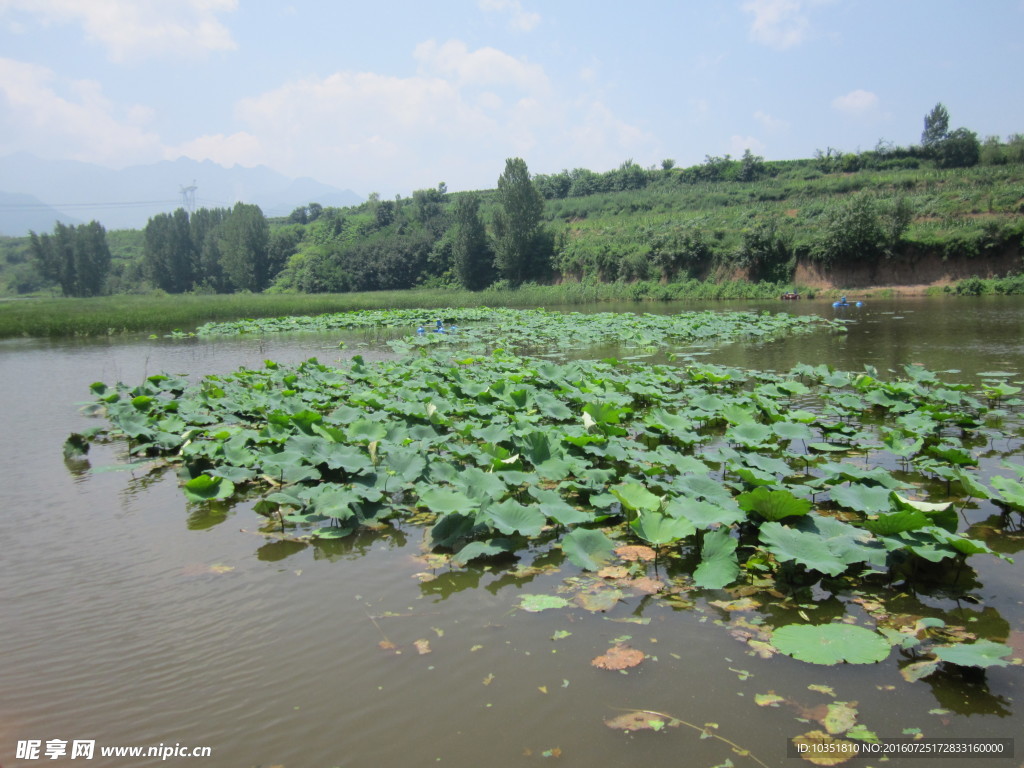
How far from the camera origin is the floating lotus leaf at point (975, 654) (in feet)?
7.28

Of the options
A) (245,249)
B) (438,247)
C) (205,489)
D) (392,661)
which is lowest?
(392,661)

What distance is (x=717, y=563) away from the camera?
3.11m

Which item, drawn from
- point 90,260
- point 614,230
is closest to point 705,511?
point 614,230

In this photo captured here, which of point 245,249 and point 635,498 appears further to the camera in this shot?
point 245,249

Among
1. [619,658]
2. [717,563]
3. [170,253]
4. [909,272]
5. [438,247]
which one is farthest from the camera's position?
[170,253]

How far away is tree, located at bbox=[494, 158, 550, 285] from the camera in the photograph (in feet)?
145

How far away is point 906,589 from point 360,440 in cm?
390

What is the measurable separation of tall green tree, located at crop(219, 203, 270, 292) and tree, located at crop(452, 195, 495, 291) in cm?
2278

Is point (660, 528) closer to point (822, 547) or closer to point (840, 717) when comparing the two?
point (822, 547)

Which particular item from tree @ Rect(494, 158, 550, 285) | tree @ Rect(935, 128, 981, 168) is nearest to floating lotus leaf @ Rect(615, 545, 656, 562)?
tree @ Rect(494, 158, 550, 285)

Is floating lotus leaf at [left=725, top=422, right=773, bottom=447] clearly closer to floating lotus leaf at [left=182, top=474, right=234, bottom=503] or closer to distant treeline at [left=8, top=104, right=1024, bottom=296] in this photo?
floating lotus leaf at [left=182, top=474, right=234, bottom=503]

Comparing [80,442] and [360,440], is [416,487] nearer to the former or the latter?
[360,440]

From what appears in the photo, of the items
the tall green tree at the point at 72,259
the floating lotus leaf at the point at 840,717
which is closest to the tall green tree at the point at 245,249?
the tall green tree at the point at 72,259

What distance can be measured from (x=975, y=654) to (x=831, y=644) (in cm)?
47
